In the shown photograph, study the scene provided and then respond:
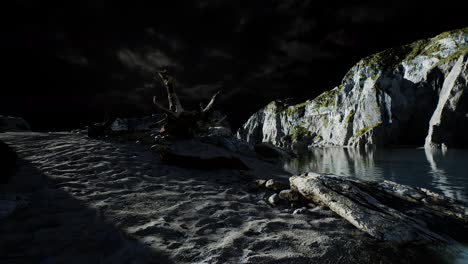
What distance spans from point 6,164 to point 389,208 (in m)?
12.8

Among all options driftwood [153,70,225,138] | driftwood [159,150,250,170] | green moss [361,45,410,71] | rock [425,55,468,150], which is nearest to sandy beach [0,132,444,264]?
driftwood [159,150,250,170]

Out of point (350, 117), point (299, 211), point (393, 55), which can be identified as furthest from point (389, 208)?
point (393, 55)

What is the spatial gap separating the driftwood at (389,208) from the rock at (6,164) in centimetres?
981

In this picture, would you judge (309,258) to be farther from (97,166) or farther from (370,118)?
(370,118)

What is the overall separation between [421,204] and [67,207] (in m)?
10.1

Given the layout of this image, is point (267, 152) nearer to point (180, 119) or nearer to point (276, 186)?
point (180, 119)

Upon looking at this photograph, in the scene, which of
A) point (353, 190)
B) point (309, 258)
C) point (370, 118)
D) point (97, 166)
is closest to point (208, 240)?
point (309, 258)

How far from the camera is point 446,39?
409 feet

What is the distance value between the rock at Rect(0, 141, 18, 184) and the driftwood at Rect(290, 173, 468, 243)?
9.81 m

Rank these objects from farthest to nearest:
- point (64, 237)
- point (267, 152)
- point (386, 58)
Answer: point (386, 58)
point (267, 152)
point (64, 237)

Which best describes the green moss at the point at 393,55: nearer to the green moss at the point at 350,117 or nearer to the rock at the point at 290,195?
the green moss at the point at 350,117

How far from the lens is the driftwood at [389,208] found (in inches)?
204

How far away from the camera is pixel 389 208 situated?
6.13 m

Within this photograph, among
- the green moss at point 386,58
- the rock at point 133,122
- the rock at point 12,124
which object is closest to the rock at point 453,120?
the rock at point 133,122
